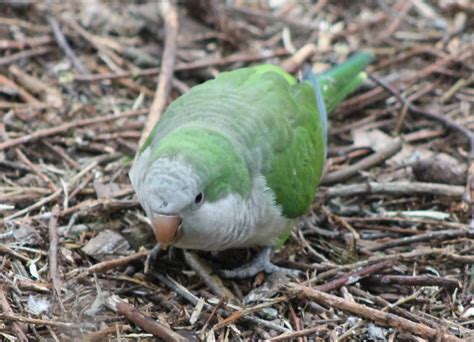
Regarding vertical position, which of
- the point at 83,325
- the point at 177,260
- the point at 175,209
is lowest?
the point at 177,260

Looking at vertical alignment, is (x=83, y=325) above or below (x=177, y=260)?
above

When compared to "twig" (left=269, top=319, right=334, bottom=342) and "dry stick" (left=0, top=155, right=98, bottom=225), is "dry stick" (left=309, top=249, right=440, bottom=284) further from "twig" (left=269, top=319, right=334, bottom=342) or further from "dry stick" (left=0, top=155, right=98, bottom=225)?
"dry stick" (left=0, top=155, right=98, bottom=225)

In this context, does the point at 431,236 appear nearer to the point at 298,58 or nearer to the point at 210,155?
the point at 210,155

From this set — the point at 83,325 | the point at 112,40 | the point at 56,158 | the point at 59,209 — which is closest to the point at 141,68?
the point at 112,40

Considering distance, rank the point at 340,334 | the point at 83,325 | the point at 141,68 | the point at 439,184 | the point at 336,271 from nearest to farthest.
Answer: the point at 83,325
the point at 340,334
the point at 336,271
the point at 439,184
the point at 141,68

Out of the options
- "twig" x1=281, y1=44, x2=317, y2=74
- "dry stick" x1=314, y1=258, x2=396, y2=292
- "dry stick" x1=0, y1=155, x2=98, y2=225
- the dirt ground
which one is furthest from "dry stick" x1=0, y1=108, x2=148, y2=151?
"dry stick" x1=314, y1=258, x2=396, y2=292

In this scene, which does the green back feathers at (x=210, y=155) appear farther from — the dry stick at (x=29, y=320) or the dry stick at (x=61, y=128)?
the dry stick at (x=61, y=128)

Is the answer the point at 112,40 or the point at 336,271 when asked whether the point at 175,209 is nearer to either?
the point at 336,271
